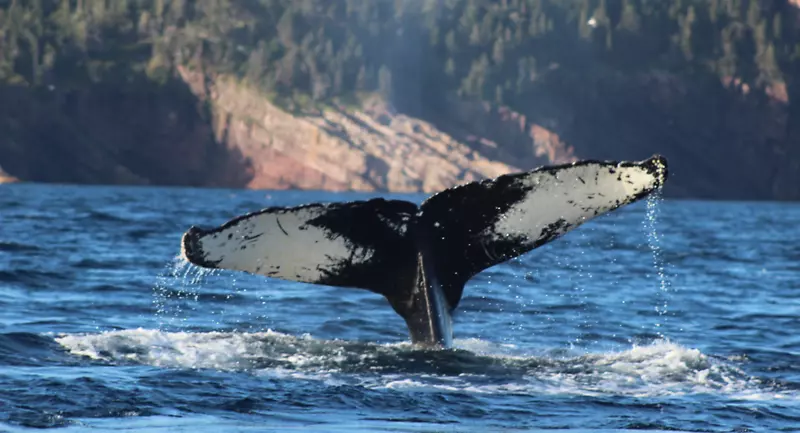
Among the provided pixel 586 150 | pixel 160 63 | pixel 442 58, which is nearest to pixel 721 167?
pixel 586 150

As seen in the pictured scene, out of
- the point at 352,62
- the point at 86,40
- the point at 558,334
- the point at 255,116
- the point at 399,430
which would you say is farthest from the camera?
the point at 352,62

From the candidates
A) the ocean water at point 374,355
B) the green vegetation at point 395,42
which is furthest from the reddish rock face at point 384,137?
the ocean water at point 374,355

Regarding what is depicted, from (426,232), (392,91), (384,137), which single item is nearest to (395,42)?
(392,91)

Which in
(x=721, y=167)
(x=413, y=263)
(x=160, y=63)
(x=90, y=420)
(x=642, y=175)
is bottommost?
(x=90, y=420)

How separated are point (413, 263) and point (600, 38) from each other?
13319 centimetres

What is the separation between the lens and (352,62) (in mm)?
134875

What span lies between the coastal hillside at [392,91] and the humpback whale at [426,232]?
96954 mm

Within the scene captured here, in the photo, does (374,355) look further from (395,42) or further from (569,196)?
(395,42)

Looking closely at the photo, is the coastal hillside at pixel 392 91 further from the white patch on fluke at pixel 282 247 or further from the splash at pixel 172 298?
the white patch on fluke at pixel 282 247

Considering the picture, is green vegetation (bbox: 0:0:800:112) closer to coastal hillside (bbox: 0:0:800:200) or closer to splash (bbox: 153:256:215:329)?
coastal hillside (bbox: 0:0:800:200)

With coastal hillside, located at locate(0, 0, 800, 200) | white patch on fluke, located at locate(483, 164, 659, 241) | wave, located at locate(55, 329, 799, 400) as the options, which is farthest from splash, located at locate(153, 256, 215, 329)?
coastal hillside, located at locate(0, 0, 800, 200)

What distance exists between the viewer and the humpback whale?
731cm

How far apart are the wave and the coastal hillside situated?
9533 centimetres

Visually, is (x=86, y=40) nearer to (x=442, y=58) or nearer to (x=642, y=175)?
(x=442, y=58)
